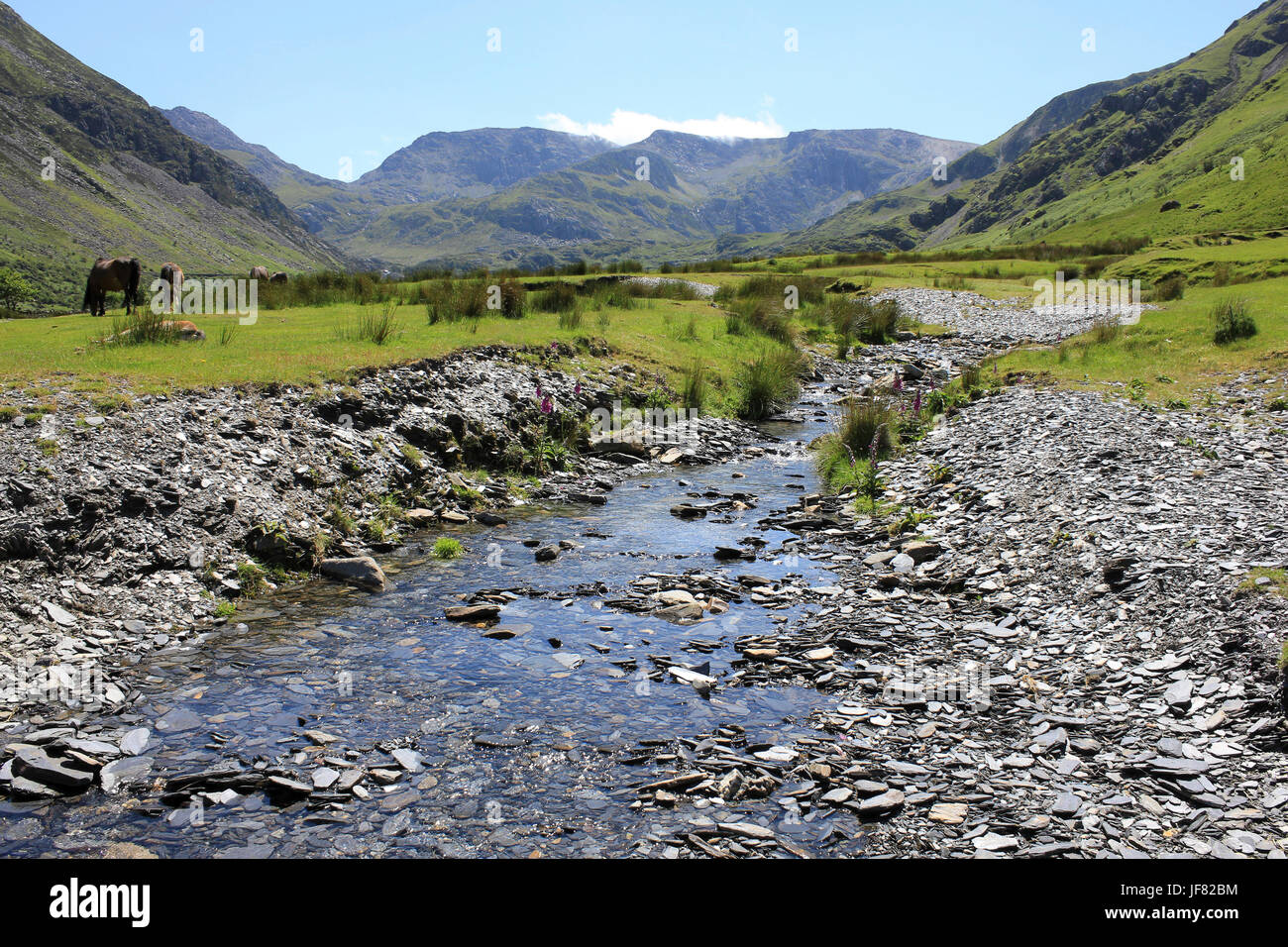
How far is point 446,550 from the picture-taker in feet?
43.7

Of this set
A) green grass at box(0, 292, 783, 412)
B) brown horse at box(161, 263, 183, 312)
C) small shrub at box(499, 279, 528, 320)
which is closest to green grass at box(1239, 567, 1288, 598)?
green grass at box(0, 292, 783, 412)

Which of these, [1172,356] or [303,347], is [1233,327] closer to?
[1172,356]

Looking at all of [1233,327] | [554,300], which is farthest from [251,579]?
[1233,327]

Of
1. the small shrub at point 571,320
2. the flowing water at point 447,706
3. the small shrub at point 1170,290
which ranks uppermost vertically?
the small shrub at point 1170,290

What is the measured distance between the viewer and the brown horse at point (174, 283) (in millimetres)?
24734

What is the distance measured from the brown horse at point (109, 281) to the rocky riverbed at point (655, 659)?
14.7 m

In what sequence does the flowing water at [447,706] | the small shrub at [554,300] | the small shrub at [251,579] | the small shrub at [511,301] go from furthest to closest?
the small shrub at [554,300], the small shrub at [511,301], the small shrub at [251,579], the flowing water at [447,706]

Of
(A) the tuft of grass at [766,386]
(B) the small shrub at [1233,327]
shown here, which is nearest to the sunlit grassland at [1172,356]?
(B) the small shrub at [1233,327]

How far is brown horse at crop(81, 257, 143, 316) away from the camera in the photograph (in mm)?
24656

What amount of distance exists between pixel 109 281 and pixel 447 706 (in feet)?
80.4

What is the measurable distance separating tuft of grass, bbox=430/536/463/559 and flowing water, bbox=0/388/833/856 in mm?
198

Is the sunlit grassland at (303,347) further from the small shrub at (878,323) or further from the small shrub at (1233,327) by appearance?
the small shrub at (1233,327)
